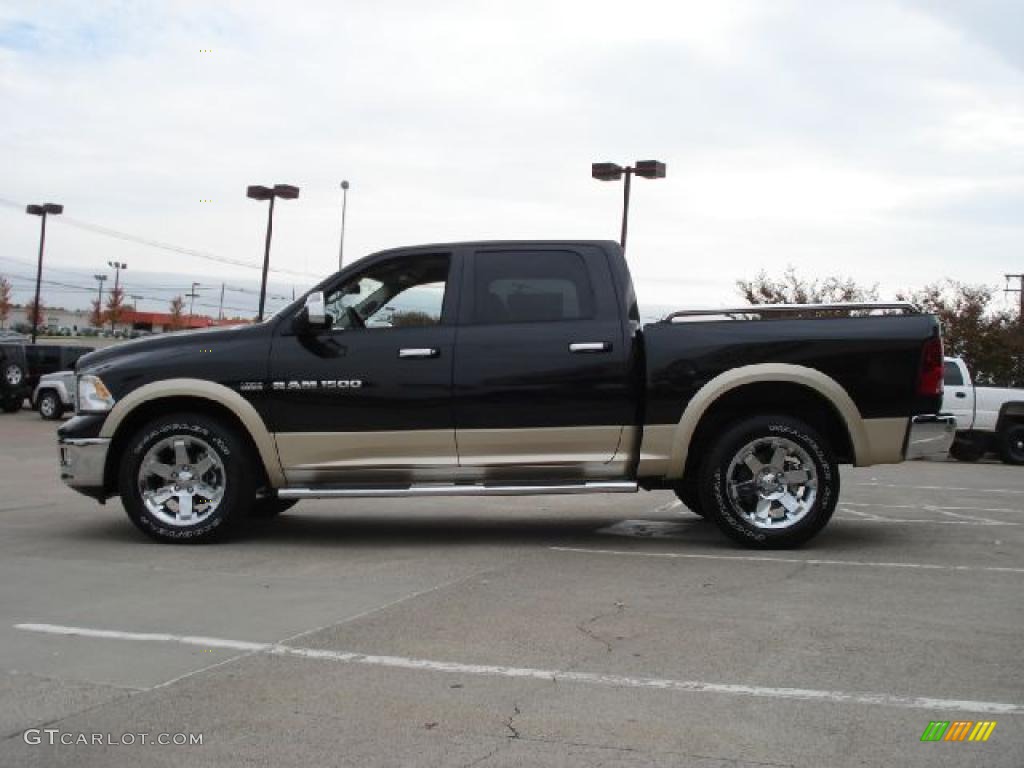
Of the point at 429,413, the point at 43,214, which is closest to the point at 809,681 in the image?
the point at 429,413

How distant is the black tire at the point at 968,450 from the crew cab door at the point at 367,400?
14927mm

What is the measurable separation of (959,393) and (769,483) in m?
13.8

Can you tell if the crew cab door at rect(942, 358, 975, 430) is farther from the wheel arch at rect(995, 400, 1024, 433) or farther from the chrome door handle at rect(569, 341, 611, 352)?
the chrome door handle at rect(569, 341, 611, 352)

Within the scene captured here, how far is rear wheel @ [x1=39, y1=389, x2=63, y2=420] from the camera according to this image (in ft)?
91.8

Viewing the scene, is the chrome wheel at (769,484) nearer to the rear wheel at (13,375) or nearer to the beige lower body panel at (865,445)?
the beige lower body panel at (865,445)

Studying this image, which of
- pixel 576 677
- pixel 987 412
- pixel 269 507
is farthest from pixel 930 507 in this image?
pixel 987 412

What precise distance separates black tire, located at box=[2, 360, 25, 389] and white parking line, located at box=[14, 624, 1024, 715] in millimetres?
26511

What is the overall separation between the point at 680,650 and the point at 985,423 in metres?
17.0

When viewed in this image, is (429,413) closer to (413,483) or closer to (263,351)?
(413,483)

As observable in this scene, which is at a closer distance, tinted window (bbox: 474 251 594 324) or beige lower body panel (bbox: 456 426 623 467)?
beige lower body panel (bbox: 456 426 623 467)

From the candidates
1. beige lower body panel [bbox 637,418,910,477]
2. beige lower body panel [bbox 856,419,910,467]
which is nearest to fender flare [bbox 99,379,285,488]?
beige lower body panel [bbox 637,418,910,477]

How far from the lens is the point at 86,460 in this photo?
821cm

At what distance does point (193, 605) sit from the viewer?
615cm

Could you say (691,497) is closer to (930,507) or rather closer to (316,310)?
(930,507)
